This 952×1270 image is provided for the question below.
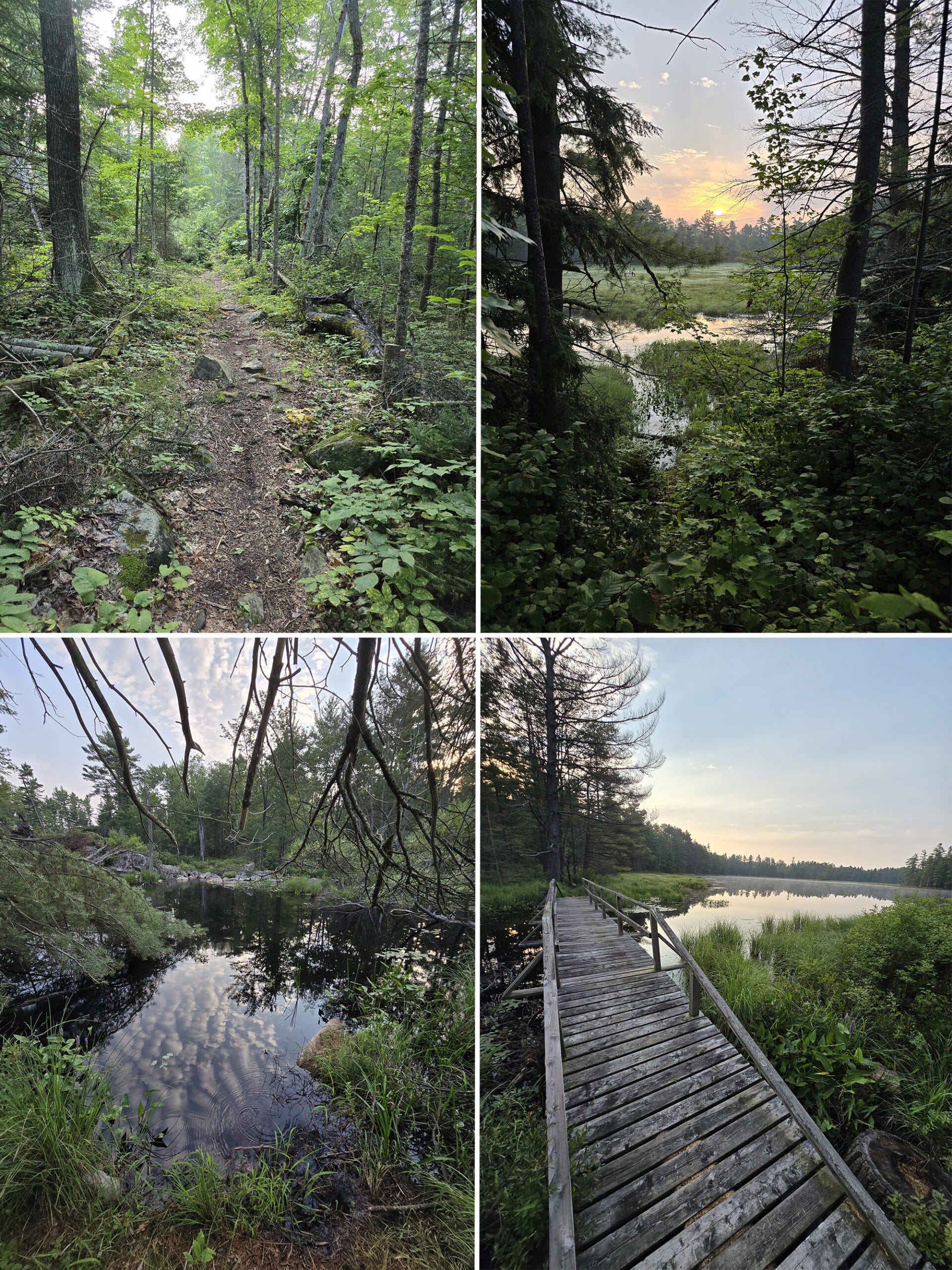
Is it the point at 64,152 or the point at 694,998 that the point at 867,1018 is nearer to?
the point at 694,998

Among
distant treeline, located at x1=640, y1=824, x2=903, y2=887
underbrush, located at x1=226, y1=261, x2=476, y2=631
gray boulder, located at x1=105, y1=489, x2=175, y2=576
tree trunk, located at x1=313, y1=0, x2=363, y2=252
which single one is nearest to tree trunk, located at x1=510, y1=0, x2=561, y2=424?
underbrush, located at x1=226, y1=261, x2=476, y2=631

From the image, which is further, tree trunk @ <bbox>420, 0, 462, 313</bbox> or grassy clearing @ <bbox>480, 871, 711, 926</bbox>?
tree trunk @ <bbox>420, 0, 462, 313</bbox>

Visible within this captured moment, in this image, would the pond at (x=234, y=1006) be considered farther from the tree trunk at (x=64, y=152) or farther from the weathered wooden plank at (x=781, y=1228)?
the tree trunk at (x=64, y=152)

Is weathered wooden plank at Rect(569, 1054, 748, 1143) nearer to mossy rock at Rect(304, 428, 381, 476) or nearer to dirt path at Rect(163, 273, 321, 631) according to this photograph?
dirt path at Rect(163, 273, 321, 631)

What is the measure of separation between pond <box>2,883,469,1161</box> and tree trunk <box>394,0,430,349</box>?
2.46m

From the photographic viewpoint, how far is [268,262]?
352cm

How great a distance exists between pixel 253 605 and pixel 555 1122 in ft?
6.26

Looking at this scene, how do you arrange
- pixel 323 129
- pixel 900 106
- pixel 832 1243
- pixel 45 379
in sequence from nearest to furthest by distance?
pixel 832 1243
pixel 900 106
pixel 45 379
pixel 323 129

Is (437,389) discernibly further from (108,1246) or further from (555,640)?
(108,1246)

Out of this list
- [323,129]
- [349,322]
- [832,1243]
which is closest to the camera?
[832,1243]

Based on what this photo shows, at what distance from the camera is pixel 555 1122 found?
5.38ft

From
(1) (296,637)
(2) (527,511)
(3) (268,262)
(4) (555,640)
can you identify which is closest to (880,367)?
(2) (527,511)

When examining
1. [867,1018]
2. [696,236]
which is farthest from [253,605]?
[867,1018]

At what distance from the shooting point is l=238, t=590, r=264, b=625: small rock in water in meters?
1.80
